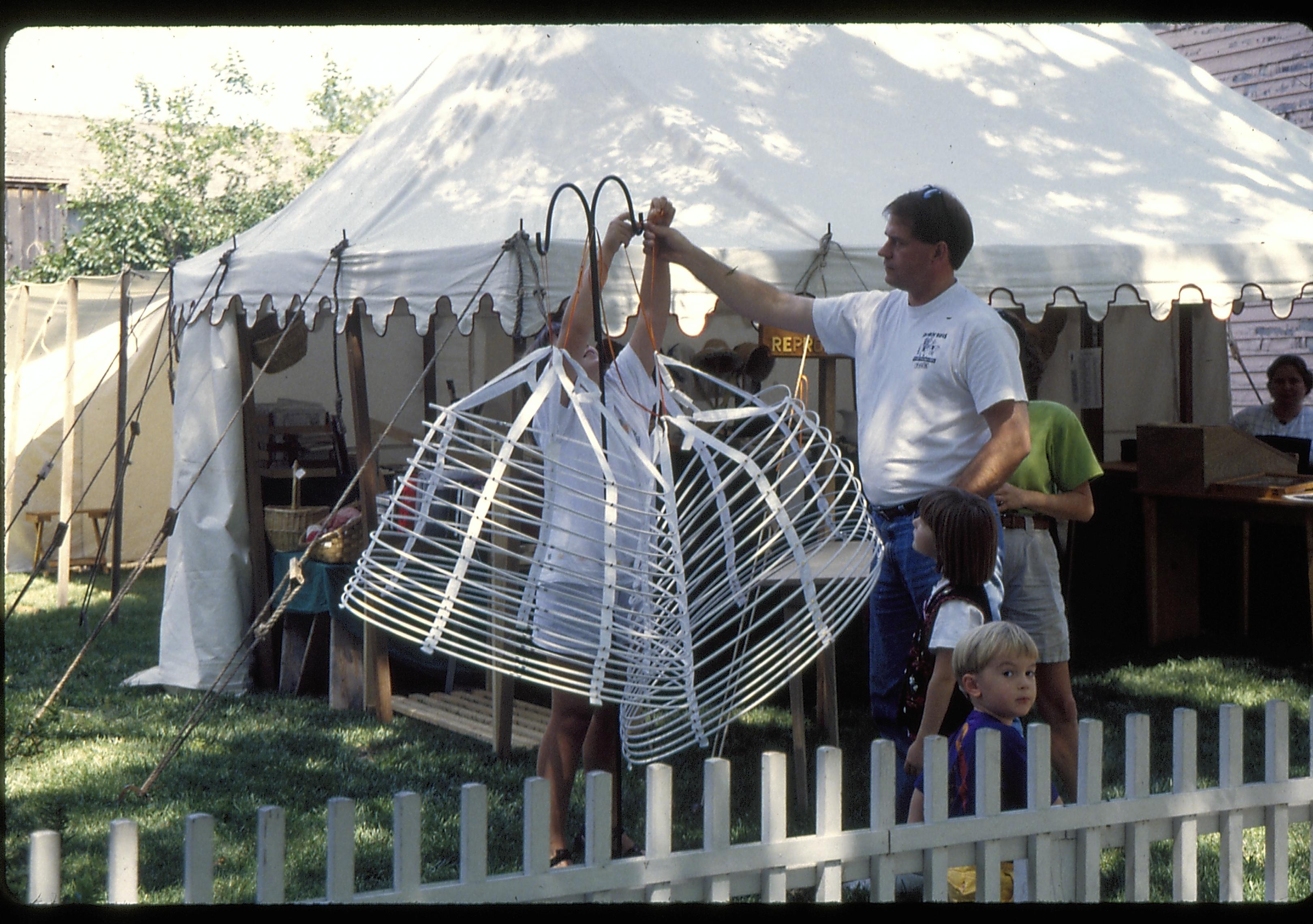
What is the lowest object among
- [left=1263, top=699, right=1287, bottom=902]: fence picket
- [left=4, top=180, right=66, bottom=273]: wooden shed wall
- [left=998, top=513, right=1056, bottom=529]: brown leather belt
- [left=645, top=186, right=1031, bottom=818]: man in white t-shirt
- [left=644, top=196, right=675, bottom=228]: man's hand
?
[left=1263, top=699, right=1287, bottom=902]: fence picket

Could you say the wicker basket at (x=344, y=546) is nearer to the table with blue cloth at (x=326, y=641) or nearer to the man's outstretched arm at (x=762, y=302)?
the table with blue cloth at (x=326, y=641)

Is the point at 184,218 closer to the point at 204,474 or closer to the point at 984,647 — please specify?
the point at 204,474

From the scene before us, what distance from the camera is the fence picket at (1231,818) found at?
2922 millimetres

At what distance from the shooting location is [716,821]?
242 cm

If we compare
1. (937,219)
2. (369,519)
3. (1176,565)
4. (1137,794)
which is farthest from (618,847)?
(1176,565)

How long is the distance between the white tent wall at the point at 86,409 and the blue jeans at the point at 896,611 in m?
6.90

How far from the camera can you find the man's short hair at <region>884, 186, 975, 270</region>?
318 centimetres

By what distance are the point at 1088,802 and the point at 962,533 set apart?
0.60 meters

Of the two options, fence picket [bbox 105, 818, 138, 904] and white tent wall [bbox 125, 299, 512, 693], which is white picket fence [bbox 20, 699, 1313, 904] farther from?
white tent wall [bbox 125, 299, 512, 693]

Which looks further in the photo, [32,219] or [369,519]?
[32,219]

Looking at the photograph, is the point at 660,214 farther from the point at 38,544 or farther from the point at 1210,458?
the point at 38,544

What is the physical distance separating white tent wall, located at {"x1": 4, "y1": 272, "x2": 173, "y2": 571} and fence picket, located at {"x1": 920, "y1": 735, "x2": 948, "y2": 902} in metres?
7.59

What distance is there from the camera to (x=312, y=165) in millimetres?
21578

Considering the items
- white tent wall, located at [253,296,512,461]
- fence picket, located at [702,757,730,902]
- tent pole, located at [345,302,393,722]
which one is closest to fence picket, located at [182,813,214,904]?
fence picket, located at [702,757,730,902]
